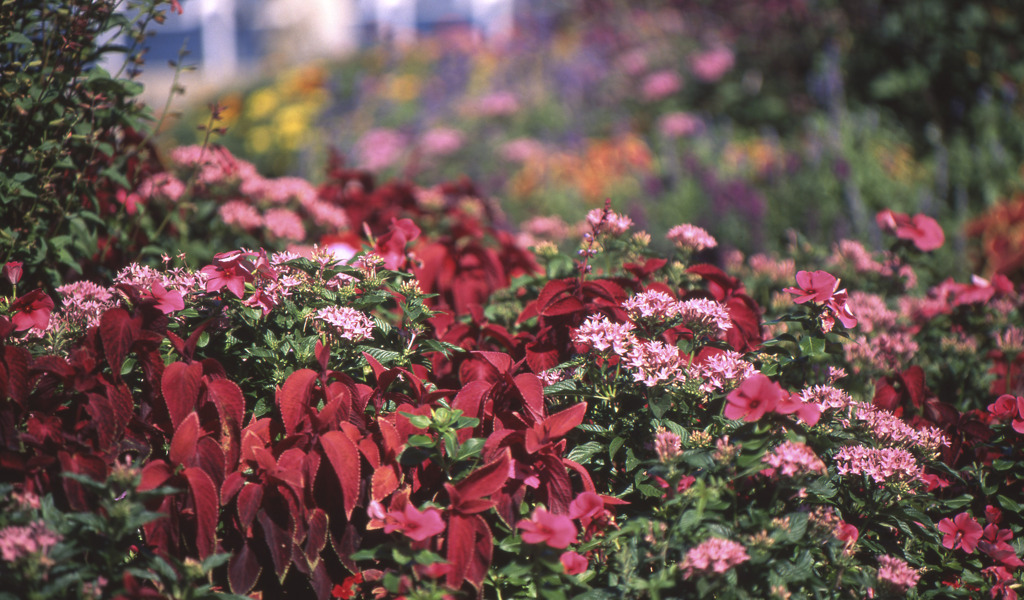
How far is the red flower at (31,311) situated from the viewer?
1419mm

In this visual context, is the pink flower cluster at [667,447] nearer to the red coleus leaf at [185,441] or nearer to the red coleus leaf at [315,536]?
the red coleus leaf at [315,536]

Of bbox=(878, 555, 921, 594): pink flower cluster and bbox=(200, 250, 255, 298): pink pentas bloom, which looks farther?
bbox=(200, 250, 255, 298): pink pentas bloom

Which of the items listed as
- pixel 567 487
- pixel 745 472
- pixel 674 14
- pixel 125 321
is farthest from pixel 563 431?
pixel 674 14

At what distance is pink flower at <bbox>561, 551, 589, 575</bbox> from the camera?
52.1 inches

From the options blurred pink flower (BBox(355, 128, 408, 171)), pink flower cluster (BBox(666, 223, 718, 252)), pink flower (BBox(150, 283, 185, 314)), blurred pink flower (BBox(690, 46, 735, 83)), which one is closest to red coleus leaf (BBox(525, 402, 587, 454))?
pink flower cluster (BBox(666, 223, 718, 252))

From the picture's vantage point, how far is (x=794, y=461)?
1.25 metres

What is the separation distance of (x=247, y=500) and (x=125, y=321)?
39cm

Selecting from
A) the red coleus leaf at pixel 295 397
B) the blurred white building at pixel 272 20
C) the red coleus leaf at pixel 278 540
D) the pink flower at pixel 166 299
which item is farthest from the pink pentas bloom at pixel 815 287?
the blurred white building at pixel 272 20

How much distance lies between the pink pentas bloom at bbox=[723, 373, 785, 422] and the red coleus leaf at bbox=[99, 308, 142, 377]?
3.45 feet

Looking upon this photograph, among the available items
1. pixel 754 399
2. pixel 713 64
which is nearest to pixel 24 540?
pixel 754 399

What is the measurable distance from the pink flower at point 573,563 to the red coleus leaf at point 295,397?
552 millimetres

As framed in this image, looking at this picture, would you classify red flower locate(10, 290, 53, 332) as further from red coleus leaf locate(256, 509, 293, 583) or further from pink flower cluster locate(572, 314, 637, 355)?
pink flower cluster locate(572, 314, 637, 355)

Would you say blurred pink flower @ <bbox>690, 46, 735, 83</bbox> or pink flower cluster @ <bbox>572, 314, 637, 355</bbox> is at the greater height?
pink flower cluster @ <bbox>572, 314, 637, 355</bbox>

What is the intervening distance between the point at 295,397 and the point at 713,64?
5.82 meters
